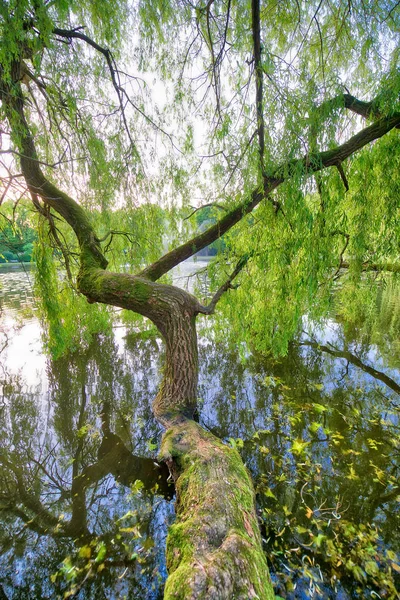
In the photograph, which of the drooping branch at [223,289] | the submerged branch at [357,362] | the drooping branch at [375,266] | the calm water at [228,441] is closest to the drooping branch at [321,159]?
the drooping branch at [223,289]

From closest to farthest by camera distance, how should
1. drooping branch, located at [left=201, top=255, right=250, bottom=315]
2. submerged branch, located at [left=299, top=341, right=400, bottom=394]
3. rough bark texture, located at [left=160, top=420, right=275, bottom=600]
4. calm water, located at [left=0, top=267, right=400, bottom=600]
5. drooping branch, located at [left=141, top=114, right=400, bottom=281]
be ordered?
rough bark texture, located at [left=160, top=420, right=275, bottom=600], calm water, located at [left=0, top=267, right=400, bottom=600], drooping branch, located at [left=141, top=114, right=400, bottom=281], drooping branch, located at [left=201, top=255, right=250, bottom=315], submerged branch, located at [left=299, top=341, right=400, bottom=394]

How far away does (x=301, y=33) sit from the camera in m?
2.16

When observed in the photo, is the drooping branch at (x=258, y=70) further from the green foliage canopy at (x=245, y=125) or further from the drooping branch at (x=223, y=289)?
the drooping branch at (x=223, y=289)

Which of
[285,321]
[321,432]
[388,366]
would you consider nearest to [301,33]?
[285,321]

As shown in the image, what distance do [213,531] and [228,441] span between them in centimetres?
134

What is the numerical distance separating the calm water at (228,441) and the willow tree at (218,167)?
1.13 feet

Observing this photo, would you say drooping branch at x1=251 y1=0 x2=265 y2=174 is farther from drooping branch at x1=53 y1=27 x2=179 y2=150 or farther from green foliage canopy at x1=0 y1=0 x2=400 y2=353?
drooping branch at x1=53 y1=27 x2=179 y2=150

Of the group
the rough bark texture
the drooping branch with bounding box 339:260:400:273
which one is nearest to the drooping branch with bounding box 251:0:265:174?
the drooping branch with bounding box 339:260:400:273

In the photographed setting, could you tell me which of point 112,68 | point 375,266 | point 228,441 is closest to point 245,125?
point 112,68

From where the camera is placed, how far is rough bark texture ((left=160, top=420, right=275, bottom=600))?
0.89 m

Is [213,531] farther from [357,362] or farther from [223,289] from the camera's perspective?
[357,362]

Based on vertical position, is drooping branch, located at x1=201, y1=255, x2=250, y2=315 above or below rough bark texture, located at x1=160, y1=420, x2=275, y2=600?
above

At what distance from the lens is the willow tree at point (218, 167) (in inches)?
58.4

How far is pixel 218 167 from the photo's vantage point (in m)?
2.16
